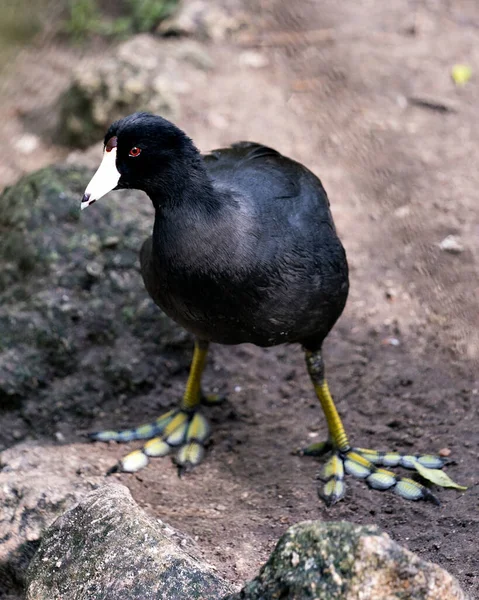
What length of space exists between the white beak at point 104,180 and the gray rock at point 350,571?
1.77 meters

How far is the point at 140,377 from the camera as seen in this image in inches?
200

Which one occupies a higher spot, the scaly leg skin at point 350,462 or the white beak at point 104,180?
the white beak at point 104,180

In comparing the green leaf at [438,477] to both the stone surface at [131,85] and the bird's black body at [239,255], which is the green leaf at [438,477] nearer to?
the bird's black body at [239,255]

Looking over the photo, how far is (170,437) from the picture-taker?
4738 millimetres

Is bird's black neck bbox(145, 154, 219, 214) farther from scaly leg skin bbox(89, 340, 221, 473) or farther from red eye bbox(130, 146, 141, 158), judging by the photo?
scaly leg skin bbox(89, 340, 221, 473)

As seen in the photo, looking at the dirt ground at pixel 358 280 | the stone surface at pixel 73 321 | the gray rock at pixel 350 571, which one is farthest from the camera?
the stone surface at pixel 73 321

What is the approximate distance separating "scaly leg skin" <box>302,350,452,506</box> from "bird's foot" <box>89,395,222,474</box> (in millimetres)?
623

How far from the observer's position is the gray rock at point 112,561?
2.96 metres

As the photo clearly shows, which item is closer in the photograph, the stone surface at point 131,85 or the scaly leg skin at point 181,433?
the scaly leg skin at point 181,433

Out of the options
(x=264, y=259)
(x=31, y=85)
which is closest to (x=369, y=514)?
(x=264, y=259)

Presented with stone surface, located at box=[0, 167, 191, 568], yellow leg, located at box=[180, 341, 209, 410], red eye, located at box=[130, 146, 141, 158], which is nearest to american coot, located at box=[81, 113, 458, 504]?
red eye, located at box=[130, 146, 141, 158]

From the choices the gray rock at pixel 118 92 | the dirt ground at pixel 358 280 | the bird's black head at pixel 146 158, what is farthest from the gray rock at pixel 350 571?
the gray rock at pixel 118 92

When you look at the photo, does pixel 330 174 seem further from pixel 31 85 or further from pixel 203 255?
pixel 31 85

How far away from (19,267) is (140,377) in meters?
1.14
